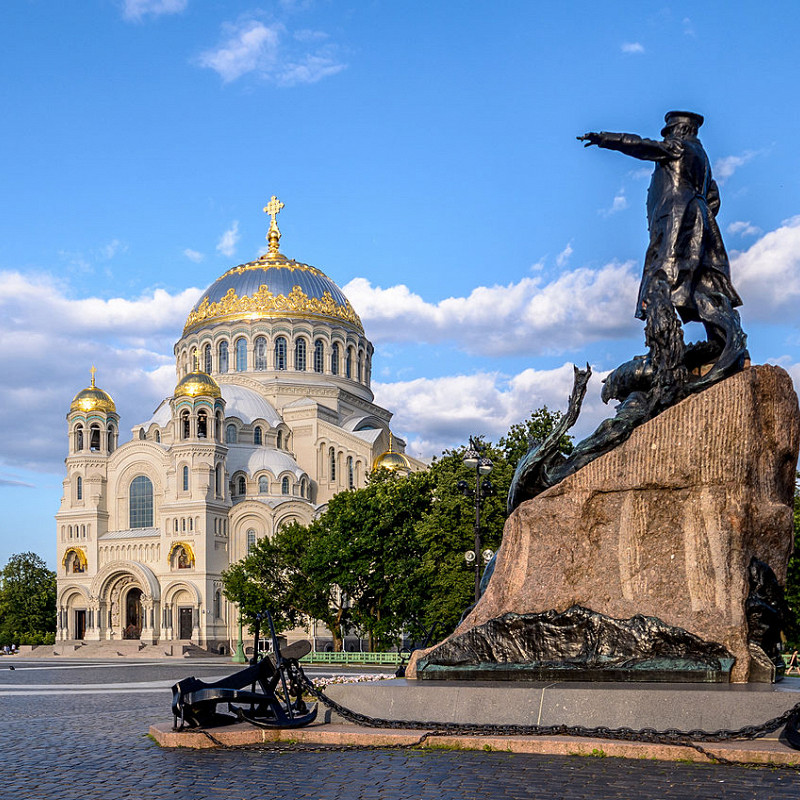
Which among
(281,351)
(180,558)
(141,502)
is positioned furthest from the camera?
(281,351)

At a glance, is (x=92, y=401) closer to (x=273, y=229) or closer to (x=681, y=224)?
(x=273, y=229)

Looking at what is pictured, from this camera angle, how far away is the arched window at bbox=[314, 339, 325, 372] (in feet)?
215

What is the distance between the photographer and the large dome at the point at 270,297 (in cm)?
6506

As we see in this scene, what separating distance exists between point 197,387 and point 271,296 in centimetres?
1128

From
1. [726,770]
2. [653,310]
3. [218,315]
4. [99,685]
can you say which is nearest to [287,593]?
[99,685]

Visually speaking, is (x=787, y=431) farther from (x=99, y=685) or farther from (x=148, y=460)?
(x=148, y=460)

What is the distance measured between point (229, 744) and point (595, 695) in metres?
3.16

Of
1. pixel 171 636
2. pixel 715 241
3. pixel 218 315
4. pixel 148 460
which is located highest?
pixel 218 315

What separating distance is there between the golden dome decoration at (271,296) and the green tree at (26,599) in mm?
17537

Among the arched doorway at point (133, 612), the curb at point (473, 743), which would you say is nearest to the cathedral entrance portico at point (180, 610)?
the arched doorway at point (133, 612)

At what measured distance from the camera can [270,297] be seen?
65312 millimetres

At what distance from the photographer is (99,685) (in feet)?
75.5

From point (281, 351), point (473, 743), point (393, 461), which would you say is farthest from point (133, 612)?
point (473, 743)

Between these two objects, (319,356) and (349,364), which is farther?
(349,364)
